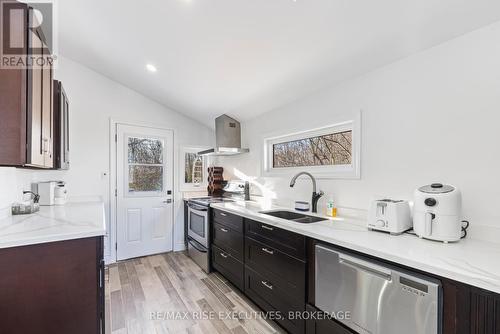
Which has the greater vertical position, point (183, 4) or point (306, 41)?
point (183, 4)

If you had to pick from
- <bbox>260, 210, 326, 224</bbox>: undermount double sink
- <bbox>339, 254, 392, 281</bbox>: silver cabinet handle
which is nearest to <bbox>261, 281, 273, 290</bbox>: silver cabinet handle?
<bbox>260, 210, 326, 224</bbox>: undermount double sink

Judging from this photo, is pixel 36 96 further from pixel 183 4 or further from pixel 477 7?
pixel 477 7

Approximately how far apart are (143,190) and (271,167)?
202cm

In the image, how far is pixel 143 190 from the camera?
3553mm

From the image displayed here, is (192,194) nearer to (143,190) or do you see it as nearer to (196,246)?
(143,190)

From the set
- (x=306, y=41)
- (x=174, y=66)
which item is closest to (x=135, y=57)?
(x=174, y=66)

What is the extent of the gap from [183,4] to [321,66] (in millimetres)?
Answer: 1181

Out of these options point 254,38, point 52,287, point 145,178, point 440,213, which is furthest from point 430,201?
point 145,178

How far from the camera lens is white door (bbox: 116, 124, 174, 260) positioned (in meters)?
3.38

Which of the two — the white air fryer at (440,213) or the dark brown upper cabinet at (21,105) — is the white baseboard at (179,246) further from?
the white air fryer at (440,213)

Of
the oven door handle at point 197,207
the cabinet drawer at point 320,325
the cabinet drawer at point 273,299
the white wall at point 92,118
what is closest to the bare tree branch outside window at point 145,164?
the white wall at point 92,118

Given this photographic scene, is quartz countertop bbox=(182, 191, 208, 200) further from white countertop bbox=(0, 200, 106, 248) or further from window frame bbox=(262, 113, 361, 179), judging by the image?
white countertop bbox=(0, 200, 106, 248)

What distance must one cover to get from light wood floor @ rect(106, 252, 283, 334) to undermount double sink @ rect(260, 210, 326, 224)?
2.95ft

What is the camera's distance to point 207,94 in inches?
117
